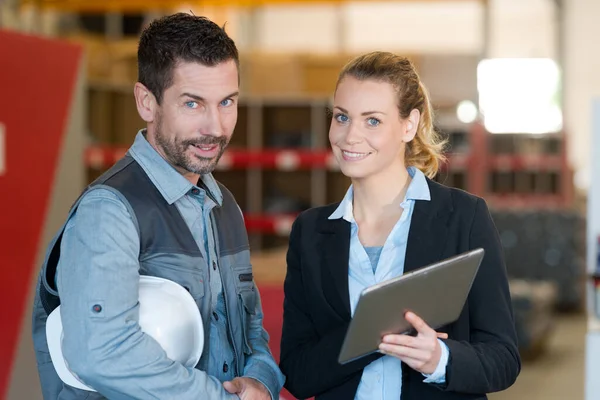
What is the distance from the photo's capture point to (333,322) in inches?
80.0

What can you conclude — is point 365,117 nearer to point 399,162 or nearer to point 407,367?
point 399,162

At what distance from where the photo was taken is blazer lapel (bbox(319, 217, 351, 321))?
2004mm

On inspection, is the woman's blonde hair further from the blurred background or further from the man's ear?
the man's ear

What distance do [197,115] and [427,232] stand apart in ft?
1.85

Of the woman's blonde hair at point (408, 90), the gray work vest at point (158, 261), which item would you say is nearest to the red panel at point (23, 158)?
the gray work vest at point (158, 261)

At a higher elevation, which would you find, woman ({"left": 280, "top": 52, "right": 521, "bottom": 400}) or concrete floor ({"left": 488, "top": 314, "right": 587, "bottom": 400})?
woman ({"left": 280, "top": 52, "right": 521, "bottom": 400})

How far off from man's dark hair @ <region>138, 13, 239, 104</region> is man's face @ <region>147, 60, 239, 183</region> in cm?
2

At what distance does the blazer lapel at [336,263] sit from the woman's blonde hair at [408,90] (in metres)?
0.25

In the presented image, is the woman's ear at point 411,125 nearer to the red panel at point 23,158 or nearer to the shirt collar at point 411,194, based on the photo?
the shirt collar at point 411,194

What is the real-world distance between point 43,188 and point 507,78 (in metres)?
16.2

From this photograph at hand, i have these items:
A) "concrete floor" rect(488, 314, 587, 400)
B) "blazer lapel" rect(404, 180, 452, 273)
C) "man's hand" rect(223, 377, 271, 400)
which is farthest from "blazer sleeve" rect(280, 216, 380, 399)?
"concrete floor" rect(488, 314, 587, 400)

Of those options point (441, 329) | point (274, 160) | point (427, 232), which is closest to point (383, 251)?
point (427, 232)

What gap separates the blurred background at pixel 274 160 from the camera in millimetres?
3777

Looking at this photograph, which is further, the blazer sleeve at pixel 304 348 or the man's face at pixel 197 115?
the blazer sleeve at pixel 304 348
